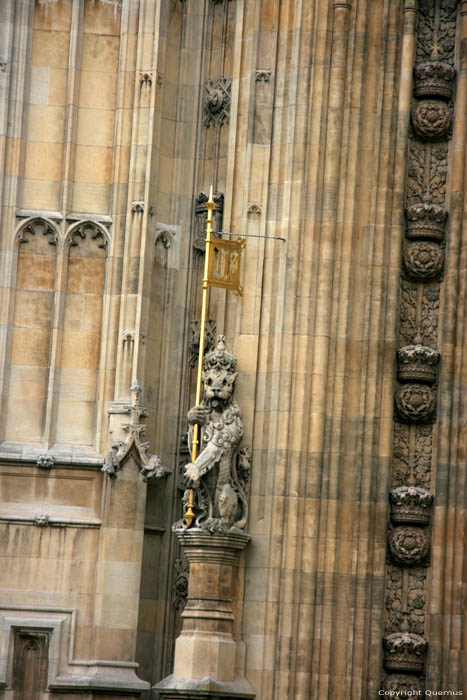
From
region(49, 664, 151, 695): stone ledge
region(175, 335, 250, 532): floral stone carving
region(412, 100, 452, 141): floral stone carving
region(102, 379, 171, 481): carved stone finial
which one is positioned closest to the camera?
region(49, 664, 151, 695): stone ledge

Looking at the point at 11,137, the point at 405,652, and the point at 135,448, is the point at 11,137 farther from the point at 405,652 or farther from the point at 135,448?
the point at 405,652

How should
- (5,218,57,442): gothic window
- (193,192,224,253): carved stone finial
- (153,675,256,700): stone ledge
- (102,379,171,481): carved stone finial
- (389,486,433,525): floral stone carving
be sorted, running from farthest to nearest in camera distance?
(193,192,224,253): carved stone finial < (5,218,57,442): gothic window < (389,486,433,525): floral stone carving < (102,379,171,481): carved stone finial < (153,675,256,700): stone ledge

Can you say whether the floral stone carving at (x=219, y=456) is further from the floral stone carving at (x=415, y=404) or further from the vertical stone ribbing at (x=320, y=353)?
the floral stone carving at (x=415, y=404)

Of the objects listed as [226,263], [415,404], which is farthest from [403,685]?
[226,263]

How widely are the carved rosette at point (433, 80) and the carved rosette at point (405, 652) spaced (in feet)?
18.0

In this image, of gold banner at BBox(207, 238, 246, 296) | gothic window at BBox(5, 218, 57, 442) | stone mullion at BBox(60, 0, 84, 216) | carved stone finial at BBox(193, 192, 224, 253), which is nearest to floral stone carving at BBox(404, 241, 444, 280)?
gold banner at BBox(207, 238, 246, 296)

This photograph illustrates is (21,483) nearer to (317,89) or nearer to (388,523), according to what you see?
(388,523)

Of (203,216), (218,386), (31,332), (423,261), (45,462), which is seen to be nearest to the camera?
(218,386)

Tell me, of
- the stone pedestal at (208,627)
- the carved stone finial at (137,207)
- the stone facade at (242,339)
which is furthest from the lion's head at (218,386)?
the carved stone finial at (137,207)

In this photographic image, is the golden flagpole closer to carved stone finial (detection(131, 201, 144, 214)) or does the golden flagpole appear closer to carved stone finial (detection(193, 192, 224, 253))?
carved stone finial (detection(193, 192, 224, 253))

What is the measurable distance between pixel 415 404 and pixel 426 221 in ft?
6.15

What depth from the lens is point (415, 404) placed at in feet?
61.4

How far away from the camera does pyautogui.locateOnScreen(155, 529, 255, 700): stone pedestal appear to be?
17.9 metres

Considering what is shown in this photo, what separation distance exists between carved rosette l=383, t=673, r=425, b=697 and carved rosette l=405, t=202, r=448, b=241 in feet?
14.5
